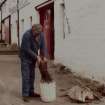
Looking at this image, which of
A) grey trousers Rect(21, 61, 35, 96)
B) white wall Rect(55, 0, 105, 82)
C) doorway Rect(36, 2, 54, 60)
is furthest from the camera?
doorway Rect(36, 2, 54, 60)

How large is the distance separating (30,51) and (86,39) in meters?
3.73

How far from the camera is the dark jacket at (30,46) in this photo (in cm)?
1021

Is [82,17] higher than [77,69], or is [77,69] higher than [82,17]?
[82,17]

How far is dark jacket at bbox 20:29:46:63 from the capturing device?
10.2 metres

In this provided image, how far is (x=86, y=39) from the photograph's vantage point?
44.5ft

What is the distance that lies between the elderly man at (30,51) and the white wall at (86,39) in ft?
8.06

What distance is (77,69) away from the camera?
1449 cm

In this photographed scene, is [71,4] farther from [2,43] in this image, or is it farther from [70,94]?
[2,43]

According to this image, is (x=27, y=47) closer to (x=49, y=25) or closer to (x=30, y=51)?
(x=30, y=51)

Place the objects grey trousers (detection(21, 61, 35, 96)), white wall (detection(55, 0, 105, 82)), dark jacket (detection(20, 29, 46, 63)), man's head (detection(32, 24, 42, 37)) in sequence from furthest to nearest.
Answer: white wall (detection(55, 0, 105, 82)) < grey trousers (detection(21, 61, 35, 96)) < dark jacket (detection(20, 29, 46, 63)) < man's head (detection(32, 24, 42, 37))

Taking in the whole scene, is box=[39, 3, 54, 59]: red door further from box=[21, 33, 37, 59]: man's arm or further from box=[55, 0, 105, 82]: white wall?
box=[21, 33, 37, 59]: man's arm

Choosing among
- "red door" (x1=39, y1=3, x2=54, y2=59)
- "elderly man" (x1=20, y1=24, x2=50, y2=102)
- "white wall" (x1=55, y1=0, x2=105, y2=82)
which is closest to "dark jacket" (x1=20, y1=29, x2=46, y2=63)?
"elderly man" (x1=20, y1=24, x2=50, y2=102)

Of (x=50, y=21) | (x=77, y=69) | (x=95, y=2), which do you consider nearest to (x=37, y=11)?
(x=50, y=21)

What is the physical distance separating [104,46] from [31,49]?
2.58 metres
